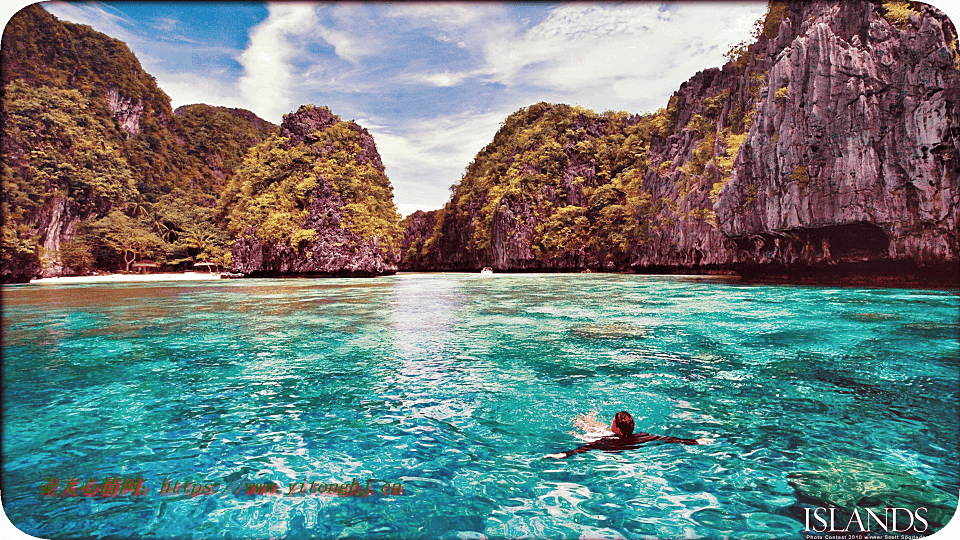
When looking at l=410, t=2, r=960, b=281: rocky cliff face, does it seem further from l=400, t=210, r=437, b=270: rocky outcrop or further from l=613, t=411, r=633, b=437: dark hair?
l=400, t=210, r=437, b=270: rocky outcrop

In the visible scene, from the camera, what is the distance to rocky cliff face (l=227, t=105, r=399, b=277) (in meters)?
41.0

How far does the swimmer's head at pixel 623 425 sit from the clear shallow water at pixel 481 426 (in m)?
0.21

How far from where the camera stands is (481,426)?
4.57 metres

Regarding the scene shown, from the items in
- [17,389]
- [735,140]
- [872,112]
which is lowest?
[17,389]

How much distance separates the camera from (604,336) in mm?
9562

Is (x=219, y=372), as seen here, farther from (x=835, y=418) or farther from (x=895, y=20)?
(x=895, y=20)

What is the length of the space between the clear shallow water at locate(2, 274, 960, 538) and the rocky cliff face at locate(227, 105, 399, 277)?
106 ft

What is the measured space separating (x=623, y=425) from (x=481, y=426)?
1486 millimetres

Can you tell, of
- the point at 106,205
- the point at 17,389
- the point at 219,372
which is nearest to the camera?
the point at 17,389

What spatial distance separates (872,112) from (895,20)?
3763 millimetres

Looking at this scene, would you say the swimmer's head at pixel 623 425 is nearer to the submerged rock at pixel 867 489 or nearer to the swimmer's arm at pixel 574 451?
the swimmer's arm at pixel 574 451

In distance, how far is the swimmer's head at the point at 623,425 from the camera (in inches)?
159

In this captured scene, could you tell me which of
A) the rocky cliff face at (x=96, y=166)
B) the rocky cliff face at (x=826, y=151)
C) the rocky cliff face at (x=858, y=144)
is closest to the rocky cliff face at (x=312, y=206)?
the rocky cliff face at (x=96, y=166)

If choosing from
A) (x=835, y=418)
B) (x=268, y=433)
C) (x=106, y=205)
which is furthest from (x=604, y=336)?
(x=106, y=205)
